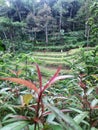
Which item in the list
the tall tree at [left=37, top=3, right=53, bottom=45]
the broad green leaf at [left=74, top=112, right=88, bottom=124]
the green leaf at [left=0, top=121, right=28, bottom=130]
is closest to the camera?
the green leaf at [left=0, top=121, right=28, bottom=130]

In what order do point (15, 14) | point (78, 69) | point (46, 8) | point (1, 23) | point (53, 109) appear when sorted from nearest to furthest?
1. point (53, 109)
2. point (78, 69)
3. point (1, 23)
4. point (46, 8)
5. point (15, 14)

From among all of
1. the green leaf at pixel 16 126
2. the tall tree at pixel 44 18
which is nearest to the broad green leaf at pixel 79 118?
the green leaf at pixel 16 126

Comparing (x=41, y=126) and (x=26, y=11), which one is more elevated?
(x=41, y=126)

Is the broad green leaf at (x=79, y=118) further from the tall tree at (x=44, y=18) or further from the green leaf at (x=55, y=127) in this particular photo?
the tall tree at (x=44, y=18)

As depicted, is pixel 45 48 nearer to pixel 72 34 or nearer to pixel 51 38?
pixel 51 38

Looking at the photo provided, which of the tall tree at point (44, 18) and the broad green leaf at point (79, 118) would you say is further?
the tall tree at point (44, 18)

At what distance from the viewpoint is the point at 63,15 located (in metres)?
28.1

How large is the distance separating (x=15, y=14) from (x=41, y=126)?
2790cm

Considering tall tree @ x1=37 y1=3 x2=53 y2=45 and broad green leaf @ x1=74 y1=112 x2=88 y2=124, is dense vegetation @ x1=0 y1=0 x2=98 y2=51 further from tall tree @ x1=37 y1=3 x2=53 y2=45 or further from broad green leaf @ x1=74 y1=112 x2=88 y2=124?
broad green leaf @ x1=74 y1=112 x2=88 y2=124

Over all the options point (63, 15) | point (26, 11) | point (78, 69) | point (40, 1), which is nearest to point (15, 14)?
point (26, 11)

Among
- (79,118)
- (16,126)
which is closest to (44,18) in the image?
(79,118)

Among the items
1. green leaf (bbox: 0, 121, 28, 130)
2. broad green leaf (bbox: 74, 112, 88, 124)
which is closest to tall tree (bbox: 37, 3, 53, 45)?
broad green leaf (bbox: 74, 112, 88, 124)

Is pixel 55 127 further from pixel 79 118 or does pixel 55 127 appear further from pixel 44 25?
pixel 44 25

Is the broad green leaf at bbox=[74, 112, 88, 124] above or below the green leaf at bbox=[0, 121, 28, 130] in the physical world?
below
